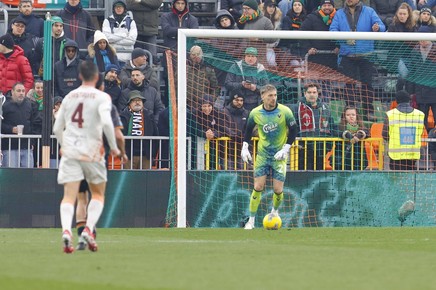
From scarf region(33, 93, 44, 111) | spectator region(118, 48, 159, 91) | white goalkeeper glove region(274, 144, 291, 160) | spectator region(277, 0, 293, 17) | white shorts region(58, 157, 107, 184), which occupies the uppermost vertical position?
A: spectator region(277, 0, 293, 17)

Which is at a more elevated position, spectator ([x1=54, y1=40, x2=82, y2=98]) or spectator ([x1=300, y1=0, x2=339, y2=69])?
spectator ([x1=300, y1=0, x2=339, y2=69])

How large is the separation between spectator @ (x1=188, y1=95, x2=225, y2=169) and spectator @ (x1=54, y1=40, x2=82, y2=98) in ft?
7.48

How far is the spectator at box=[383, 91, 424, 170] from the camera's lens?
76.9 feet

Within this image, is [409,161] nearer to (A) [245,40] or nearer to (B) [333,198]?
(B) [333,198]

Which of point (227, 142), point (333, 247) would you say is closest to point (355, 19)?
point (227, 142)

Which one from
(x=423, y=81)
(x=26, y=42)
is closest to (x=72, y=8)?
(x=26, y=42)

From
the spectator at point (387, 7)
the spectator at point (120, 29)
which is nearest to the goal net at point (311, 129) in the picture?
the spectator at point (120, 29)

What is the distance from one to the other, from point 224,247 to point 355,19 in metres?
11.1

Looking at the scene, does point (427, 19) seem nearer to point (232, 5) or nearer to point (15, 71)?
point (232, 5)

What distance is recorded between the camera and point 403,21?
2544cm

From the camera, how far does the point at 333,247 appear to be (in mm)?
15594

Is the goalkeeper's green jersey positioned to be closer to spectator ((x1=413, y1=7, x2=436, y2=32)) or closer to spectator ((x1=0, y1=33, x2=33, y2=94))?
spectator ((x1=0, y1=33, x2=33, y2=94))

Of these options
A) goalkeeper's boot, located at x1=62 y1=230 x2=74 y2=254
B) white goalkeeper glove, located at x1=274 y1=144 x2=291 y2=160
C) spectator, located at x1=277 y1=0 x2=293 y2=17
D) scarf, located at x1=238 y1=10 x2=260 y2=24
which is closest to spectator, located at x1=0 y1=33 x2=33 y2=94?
scarf, located at x1=238 y1=10 x2=260 y2=24

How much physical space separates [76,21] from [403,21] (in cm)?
663
